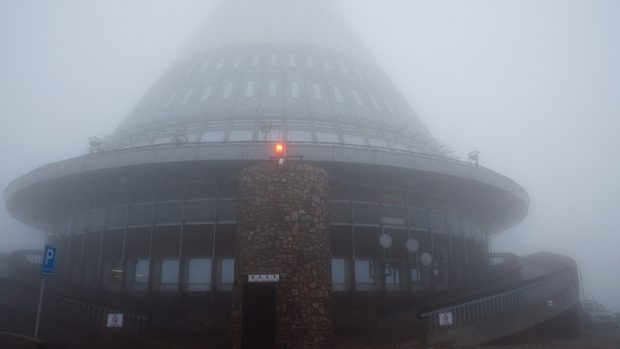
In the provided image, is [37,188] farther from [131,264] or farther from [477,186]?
[477,186]

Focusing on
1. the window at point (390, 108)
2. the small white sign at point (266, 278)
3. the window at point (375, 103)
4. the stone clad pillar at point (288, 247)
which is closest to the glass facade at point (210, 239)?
the stone clad pillar at point (288, 247)

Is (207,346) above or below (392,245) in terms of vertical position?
below

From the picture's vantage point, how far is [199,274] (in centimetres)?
2081

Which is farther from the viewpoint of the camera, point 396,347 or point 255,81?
point 255,81

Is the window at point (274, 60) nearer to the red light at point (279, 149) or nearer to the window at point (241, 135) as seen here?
the window at point (241, 135)

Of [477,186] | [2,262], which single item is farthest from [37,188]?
[477,186]

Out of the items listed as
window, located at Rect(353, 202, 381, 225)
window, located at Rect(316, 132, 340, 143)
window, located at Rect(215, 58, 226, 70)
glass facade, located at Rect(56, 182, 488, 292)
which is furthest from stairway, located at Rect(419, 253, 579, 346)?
window, located at Rect(215, 58, 226, 70)

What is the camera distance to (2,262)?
26406 millimetres

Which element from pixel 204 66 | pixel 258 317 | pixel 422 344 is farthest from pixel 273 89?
pixel 422 344

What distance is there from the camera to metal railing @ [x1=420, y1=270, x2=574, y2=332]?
54.1 ft

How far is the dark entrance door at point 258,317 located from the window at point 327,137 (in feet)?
39.6

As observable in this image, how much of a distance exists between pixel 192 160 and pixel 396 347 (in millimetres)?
10965

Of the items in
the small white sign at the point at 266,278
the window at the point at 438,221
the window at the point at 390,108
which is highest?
the window at the point at 390,108

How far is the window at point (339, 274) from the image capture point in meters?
21.0
